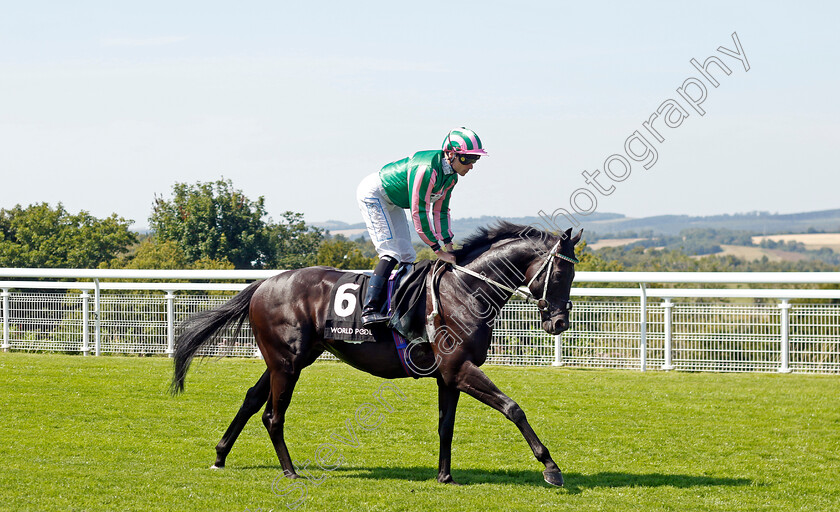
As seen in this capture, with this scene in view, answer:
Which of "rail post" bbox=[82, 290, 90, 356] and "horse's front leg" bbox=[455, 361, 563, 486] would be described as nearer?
"horse's front leg" bbox=[455, 361, 563, 486]

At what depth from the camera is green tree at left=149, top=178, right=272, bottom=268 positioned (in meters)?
21.1

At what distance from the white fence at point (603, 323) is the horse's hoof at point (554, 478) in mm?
5409

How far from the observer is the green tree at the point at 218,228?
69.2ft

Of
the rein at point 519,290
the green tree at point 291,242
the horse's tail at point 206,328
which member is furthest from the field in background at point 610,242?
the rein at point 519,290

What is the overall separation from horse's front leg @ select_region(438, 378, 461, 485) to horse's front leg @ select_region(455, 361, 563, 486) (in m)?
0.17

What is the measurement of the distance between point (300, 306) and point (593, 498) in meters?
2.27

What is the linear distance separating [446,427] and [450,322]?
692 mm

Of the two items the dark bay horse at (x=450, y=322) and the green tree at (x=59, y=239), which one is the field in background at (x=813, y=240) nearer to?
the green tree at (x=59, y=239)

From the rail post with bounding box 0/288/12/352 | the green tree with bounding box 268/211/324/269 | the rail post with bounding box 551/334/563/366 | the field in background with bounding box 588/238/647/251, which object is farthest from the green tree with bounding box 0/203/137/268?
the field in background with bounding box 588/238/647/251

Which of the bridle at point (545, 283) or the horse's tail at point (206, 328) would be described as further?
the horse's tail at point (206, 328)

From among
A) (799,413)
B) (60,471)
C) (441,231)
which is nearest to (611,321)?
(799,413)

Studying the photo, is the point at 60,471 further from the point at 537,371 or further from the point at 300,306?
the point at 537,371

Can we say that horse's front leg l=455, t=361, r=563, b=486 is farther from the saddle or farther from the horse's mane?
the horse's mane

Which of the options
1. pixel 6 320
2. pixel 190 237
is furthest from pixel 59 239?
pixel 6 320
